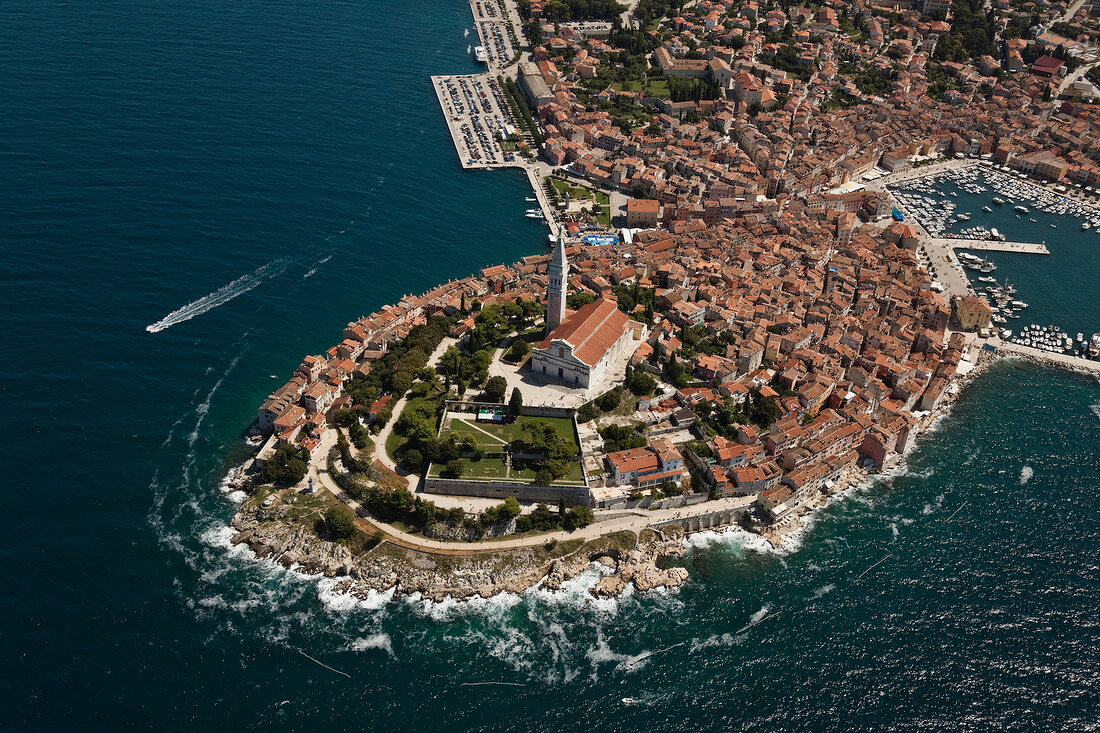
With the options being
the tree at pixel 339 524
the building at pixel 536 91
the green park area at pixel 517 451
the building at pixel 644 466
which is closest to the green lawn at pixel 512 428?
the green park area at pixel 517 451

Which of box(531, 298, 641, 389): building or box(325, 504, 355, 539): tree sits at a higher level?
box(531, 298, 641, 389): building

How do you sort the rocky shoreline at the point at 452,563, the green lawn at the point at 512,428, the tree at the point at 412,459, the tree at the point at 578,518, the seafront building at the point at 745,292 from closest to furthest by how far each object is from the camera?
the rocky shoreline at the point at 452,563 → the tree at the point at 578,518 → the tree at the point at 412,459 → the green lawn at the point at 512,428 → the seafront building at the point at 745,292

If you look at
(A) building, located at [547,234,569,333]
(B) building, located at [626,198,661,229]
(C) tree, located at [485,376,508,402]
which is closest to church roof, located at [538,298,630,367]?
(A) building, located at [547,234,569,333]

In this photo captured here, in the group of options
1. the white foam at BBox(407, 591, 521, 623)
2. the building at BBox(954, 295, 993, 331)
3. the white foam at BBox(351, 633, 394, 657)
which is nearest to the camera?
the white foam at BBox(351, 633, 394, 657)

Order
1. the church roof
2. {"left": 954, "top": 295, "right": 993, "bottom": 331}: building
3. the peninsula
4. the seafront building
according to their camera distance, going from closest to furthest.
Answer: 1. the peninsula
2. the seafront building
3. the church roof
4. {"left": 954, "top": 295, "right": 993, "bottom": 331}: building

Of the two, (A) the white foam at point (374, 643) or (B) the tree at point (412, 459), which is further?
(B) the tree at point (412, 459)

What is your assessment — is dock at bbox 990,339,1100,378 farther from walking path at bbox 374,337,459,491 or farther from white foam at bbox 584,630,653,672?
walking path at bbox 374,337,459,491

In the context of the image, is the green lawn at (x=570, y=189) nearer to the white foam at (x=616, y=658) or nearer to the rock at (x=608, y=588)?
the rock at (x=608, y=588)

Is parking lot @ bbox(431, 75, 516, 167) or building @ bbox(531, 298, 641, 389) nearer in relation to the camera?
building @ bbox(531, 298, 641, 389)
